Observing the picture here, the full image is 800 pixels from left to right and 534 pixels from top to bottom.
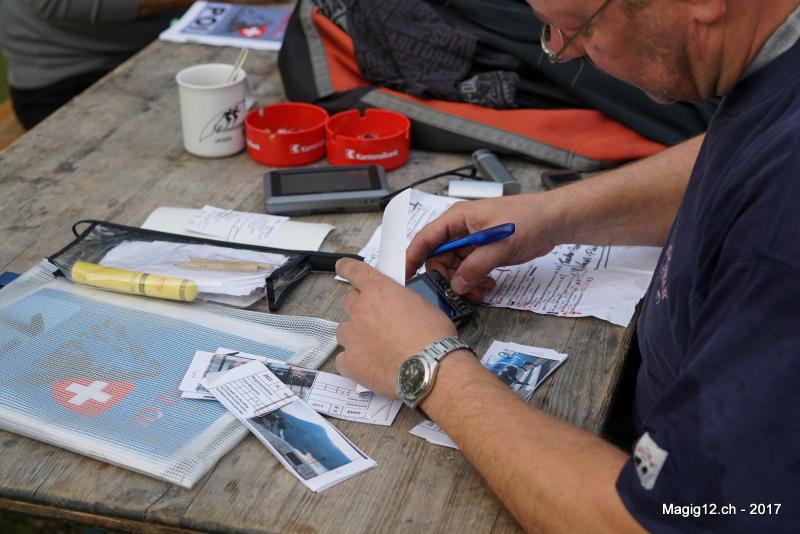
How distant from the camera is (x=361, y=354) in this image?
2.77ft

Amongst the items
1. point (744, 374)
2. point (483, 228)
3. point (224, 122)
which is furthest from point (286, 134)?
point (744, 374)

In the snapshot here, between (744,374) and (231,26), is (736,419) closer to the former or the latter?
(744,374)

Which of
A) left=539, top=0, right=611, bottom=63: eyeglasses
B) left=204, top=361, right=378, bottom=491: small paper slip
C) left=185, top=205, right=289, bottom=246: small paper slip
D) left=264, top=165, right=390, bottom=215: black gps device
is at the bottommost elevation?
left=185, top=205, right=289, bottom=246: small paper slip

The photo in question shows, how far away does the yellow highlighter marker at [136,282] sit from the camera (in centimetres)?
101

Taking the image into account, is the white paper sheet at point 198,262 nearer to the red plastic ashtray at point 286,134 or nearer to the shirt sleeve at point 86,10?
the red plastic ashtray at point 286,134

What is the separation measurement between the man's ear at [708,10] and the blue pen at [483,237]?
421 mm

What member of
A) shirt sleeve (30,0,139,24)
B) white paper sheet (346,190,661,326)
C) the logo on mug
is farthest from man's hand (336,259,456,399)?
shirt sleeve (30,0,139,24)

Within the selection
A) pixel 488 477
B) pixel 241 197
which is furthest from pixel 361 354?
pixel 241 197

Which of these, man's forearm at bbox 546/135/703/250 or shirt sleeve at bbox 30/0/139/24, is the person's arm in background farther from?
shirt sleeve at bbox 30/0/139/24

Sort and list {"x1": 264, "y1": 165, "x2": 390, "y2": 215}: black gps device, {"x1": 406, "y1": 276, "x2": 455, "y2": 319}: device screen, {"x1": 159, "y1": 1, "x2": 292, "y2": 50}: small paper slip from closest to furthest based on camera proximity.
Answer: {"x1": 406, "y1": 276, "x2": 455, "y2": 319}: device screen, {"x1": 264, "y1": 165, "x2": 390, "y2": 215}: black gps device, {"x1": 159, "y1": 1, "x2": 292, "y2": 50}: small paper slip

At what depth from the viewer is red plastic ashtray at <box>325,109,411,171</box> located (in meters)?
1.41

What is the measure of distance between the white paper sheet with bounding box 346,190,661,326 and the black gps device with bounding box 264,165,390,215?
0.11 m

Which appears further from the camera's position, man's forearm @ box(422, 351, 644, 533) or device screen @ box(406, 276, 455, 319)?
device screen @ box(406, 276, 455, 319)

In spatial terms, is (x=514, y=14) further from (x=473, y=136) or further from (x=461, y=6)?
(x=473, y=136)
